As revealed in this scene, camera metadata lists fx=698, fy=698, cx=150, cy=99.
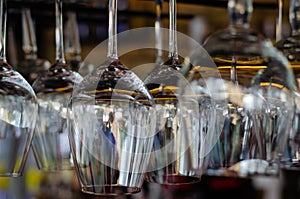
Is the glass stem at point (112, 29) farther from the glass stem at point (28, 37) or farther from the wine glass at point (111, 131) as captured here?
the glass stem at point (28, 37)

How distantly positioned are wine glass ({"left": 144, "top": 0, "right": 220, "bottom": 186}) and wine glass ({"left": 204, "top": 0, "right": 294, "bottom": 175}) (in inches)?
0.8

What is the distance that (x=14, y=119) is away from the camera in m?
0.53

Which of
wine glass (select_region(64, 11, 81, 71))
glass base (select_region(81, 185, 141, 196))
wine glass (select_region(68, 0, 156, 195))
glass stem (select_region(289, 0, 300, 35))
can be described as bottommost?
glass base (select_region(81, 185, 141, 196))

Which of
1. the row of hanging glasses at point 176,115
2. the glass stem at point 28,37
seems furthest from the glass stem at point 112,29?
the glass stem at point 28,37

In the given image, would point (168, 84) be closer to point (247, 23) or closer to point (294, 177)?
point (247, 23)

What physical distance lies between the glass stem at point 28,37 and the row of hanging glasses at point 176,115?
0.36 m

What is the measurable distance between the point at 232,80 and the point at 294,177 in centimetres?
353

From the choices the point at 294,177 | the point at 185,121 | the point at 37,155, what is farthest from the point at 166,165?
the point at 294,177

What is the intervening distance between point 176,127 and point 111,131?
64 millimetres

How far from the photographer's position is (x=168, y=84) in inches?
20.7

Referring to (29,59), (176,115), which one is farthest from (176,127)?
(29,59)

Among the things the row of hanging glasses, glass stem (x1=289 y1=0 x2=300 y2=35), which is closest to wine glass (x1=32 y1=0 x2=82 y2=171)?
the row of hanging glasses

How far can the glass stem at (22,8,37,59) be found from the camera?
924 mm

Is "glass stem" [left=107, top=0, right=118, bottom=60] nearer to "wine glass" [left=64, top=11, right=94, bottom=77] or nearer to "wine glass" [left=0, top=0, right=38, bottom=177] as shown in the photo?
"wine glass" [left=0, top=0, right=38, bottom=177]
